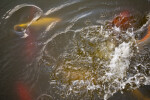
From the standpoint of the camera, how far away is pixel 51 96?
9.26 feet

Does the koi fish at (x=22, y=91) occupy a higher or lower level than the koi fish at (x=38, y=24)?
lower

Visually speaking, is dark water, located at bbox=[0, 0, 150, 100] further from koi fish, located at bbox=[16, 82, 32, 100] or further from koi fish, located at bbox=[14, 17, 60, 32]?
koi fish, located at bbox=[14, 17, 60, 32]

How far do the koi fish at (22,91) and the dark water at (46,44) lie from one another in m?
0.04

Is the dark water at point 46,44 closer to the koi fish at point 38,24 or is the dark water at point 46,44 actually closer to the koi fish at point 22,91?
the koi fish at point 22,91

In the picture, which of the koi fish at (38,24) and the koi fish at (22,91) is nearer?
the koi fish at (22,91)

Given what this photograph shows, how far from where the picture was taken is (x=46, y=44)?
3549 millimetres

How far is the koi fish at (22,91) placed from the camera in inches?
116

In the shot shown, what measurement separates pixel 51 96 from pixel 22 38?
69.1 inches

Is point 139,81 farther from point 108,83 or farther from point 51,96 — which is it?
point 51,96

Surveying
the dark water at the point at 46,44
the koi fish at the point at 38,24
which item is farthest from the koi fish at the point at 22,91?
the koi fish at the point at 38,24

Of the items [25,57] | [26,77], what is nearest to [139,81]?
[26,77]

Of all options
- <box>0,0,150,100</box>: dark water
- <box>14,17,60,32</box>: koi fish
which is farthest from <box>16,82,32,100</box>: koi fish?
<box>14,17,60,32</box>: koi fish

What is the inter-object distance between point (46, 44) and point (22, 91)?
1161mm

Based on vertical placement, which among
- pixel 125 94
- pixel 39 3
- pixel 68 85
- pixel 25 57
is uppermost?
pixel 39 3
